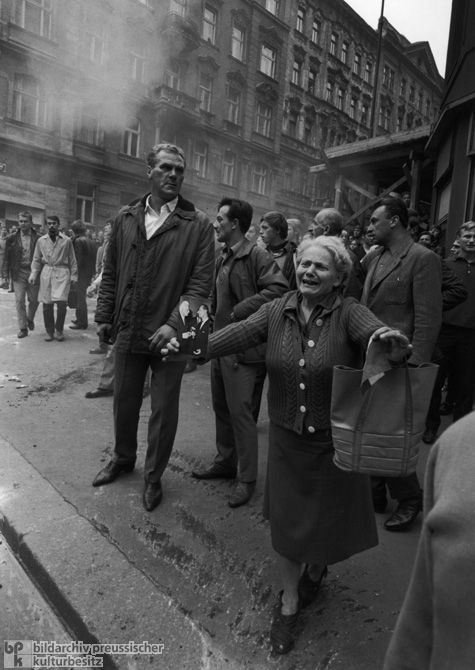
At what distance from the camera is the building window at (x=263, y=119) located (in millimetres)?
29406

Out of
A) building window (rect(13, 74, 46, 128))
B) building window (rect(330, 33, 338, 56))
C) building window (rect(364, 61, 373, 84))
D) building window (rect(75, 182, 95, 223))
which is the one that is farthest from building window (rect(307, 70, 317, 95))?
building window (rect(13, 74, 46, 128))

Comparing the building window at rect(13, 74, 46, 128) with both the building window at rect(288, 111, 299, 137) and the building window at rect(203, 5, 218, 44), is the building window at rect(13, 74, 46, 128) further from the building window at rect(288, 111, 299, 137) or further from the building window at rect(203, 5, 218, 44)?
the building window at rect(288, 111, 299, 137)

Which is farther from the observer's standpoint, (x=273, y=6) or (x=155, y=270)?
(x=273, y=6)

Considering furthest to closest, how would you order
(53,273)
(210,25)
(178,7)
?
(210,25)
(178,7)
(53,273)

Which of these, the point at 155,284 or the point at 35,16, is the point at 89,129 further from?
the point at 155,284

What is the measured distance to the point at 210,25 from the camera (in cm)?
2536

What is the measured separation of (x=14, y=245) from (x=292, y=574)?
7.71 m

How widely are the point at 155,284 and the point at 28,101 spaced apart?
21.2m

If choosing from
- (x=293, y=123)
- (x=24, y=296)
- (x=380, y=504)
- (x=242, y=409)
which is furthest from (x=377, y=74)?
(x=293, y=123)

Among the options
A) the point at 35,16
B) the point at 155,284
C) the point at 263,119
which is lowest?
the point at 155,284

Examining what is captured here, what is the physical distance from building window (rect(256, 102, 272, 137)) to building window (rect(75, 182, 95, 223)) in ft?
37.5

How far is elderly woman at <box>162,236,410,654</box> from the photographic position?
6.66ft

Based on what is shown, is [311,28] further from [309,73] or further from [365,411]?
[365,411]

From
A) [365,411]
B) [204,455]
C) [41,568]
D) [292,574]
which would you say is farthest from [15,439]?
[365,411]
